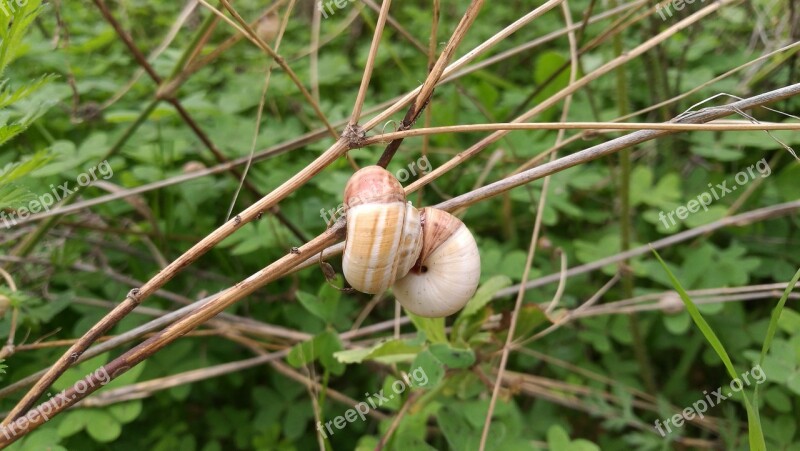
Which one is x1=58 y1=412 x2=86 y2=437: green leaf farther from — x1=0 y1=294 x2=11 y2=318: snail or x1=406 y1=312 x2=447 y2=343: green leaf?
x1=406 y1=312 x2=447 y2=343: green leaf

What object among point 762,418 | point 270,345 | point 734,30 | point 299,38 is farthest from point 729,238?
point 299,38

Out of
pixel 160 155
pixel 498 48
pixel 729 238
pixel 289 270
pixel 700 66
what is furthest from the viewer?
pixel 498 48

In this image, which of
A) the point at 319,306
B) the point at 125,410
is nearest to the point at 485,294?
the point at 319,306

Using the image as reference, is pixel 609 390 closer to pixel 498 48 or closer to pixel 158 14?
pixel 498 48

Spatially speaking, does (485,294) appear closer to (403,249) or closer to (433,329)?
(433,329)

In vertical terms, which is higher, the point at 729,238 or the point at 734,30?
the point at 734,30

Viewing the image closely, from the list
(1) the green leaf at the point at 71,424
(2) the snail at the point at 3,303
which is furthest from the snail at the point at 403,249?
(1) the green leaf at the point at 71,424

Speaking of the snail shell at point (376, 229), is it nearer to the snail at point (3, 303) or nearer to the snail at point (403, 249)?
the snail at point (403, 249)

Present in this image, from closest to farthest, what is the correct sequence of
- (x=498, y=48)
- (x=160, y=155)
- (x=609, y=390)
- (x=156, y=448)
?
(x=156, y=448) < (x=609, y=390) < (x=160, y=155) < (x=498, y=48)
